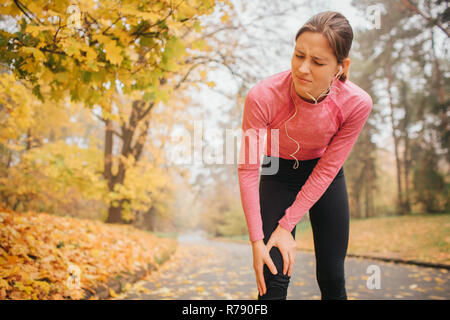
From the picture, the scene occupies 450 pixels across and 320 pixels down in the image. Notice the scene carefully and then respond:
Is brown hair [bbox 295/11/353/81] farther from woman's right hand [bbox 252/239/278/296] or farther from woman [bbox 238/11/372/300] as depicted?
woman's right hand [bbox 252/239/278/296]

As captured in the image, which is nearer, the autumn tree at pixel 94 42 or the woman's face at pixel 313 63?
the woman's face at pixel 313 63

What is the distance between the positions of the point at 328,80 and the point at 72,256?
363 cm

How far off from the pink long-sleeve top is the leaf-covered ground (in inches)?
83.1

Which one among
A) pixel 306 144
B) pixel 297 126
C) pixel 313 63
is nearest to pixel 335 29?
pixel 313 63

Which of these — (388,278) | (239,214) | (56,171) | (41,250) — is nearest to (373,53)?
(239,214)

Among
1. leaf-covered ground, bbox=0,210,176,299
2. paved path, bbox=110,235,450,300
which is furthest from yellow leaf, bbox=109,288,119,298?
leaf-covered ground, bbox=0,210,176,299

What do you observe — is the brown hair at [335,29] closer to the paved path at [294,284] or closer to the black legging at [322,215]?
the black legging at [322,215]

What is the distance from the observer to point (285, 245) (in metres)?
1.49

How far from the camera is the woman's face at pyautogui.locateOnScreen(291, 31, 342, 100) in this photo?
134cm

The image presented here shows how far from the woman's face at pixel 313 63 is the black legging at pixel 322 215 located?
0.56 m

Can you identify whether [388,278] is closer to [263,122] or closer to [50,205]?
[263,122]

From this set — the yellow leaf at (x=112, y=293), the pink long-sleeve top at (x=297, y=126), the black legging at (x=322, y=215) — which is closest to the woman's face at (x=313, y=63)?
the pink long-sleeve top at (x=297, y=126)

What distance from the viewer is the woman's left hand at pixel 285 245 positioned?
149 centimetres

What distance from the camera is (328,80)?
1.43m
